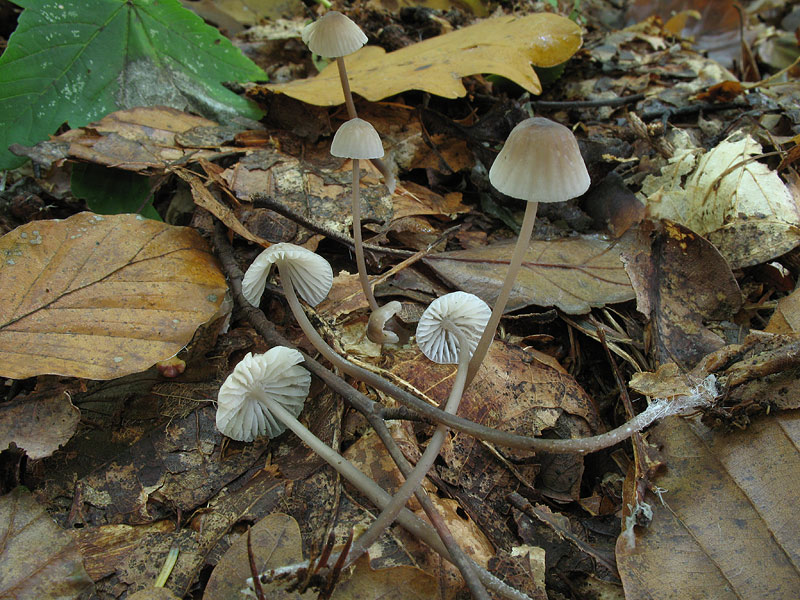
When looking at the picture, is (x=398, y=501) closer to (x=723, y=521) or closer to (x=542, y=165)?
(x=723, y=521)

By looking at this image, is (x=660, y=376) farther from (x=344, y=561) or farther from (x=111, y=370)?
(x=111, y=370)

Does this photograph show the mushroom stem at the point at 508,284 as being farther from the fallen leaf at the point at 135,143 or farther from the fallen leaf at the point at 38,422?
the fallen leaf at the point at 135,143

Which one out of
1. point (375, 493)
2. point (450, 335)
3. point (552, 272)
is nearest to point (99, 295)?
point (375, 493)

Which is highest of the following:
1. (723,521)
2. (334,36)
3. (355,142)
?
(334,36)

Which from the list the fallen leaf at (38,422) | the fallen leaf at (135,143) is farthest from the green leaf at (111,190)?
the fallen leaf at (38,422)

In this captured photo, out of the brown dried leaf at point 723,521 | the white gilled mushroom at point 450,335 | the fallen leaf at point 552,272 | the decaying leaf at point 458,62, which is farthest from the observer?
the decaying leaf at point 458,62

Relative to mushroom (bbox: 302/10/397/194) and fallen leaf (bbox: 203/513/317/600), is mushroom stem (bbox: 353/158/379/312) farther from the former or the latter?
fallen leaf (bbox: 203/513/317/600)

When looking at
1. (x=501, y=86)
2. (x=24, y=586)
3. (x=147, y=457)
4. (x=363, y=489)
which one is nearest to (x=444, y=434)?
(x=363, y=489)
